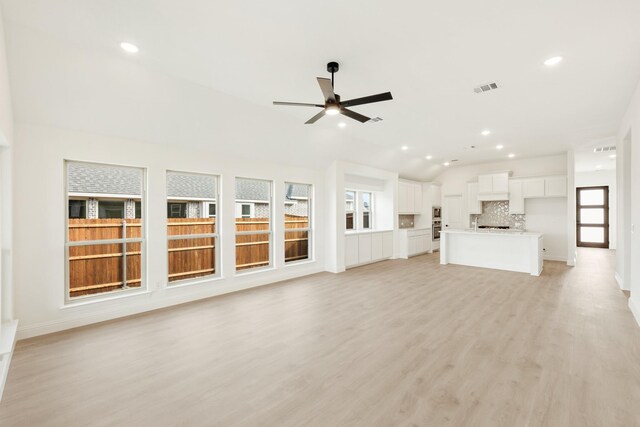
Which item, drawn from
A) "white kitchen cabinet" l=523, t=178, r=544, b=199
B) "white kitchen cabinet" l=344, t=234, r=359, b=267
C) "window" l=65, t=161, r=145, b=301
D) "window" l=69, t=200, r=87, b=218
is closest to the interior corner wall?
"window" l=65, t=161, r=145, b=301

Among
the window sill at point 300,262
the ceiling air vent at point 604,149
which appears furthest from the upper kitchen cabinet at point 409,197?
the ceiling air vent at point 604,149

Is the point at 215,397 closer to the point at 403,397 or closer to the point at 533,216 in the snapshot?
the point at 403,397

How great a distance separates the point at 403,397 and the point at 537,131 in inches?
238

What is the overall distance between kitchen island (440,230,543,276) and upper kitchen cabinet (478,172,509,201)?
1988 mm

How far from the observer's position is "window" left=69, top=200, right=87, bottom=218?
12.6 ft

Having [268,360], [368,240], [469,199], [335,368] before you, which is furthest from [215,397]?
[469,199]

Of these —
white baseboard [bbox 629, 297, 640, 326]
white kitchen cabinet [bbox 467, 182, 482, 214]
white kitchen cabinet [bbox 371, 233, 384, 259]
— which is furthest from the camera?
white kitchen cabinet [bbox 467, 182, 482, 214]

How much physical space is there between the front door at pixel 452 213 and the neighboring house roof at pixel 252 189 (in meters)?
6.86

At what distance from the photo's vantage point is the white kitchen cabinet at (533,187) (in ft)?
26.3

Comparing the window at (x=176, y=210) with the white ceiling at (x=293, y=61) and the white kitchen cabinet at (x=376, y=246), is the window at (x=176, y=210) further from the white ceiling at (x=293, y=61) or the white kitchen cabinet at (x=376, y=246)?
the white kitchen cabinet at (x=376, y=246)

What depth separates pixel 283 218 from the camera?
6.08m

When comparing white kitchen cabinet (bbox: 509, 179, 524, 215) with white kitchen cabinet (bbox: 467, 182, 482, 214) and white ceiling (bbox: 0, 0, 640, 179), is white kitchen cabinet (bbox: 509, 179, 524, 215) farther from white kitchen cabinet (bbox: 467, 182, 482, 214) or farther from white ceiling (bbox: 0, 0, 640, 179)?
white ceiling (bbox: 0, 0, 640, 179)

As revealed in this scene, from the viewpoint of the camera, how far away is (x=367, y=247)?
7.71m

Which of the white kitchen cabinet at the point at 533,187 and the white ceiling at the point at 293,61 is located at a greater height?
the white ceiling at the point at 293,61
